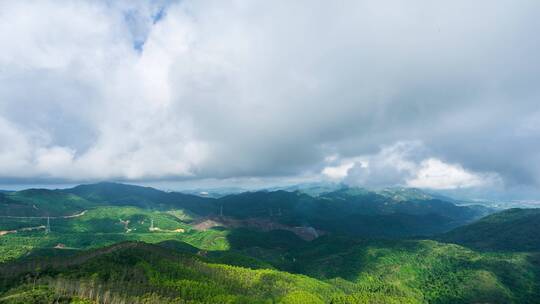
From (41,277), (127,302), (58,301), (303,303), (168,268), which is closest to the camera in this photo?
(58,301)

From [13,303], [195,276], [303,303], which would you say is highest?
[13,303]

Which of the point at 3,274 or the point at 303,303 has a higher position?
the point at 3,274

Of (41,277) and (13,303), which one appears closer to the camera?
(13,303)

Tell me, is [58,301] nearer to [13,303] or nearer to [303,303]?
[13,303]

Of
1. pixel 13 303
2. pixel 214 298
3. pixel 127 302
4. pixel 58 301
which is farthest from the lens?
pixel 214 298

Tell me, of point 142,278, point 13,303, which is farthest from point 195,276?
point 13,303

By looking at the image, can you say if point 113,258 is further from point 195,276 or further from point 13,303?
point 13,303

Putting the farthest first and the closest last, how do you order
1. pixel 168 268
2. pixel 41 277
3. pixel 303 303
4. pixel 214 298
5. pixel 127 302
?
pixel 168 268, pixel 303 303, pixel 214 298, pixel 41 277, pixel 127 302

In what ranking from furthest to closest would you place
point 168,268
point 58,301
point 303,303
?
point 168,268, point 303,303, point 58,301

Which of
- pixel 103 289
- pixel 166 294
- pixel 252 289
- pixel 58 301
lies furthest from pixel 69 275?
pixel 252 289
